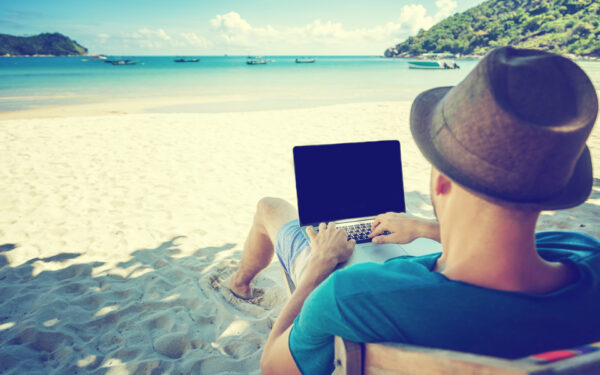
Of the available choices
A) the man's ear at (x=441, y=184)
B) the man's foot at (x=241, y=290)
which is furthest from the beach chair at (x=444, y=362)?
the man's foot at (x=241, y=290)

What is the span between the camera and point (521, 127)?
3.07 feet

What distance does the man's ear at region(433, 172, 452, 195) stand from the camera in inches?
45.5

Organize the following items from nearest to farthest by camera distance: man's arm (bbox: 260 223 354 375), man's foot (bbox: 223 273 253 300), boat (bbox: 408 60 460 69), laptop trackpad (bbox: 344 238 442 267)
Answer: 1. man's arm (bbox: 260 223 354 375)
2. laptop trackpad (bbox: 344 238 442 267)
3. man's foot (bbox: 223 273 253 300)
4. boat (bbox: 408 60 460 69)

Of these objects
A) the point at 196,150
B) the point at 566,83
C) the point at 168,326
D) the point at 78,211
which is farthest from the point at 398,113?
the point at 566,83

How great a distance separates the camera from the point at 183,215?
5000mm

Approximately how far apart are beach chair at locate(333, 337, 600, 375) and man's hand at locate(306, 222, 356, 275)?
0.54m

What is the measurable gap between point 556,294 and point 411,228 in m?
1.09

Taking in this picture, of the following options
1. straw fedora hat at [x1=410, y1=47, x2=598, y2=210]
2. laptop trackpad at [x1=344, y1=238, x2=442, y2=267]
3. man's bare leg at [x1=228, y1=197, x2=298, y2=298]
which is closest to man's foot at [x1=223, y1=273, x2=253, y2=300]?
man's bare leg at [x1=228, y1=197, x2=298, y2=298]

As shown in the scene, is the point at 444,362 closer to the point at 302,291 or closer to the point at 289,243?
the point at 302,291

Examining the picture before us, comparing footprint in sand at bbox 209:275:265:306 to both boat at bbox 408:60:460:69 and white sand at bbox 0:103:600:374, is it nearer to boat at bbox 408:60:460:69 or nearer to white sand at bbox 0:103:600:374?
white sand at bbox 0:103:600:374

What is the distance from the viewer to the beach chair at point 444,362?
2.54 feet

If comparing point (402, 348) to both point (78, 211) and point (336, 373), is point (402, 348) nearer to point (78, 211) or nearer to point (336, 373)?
point (336, 373)

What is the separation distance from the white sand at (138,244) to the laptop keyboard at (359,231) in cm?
115

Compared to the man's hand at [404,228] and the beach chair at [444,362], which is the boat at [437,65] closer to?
the man's hand at [404,228]
